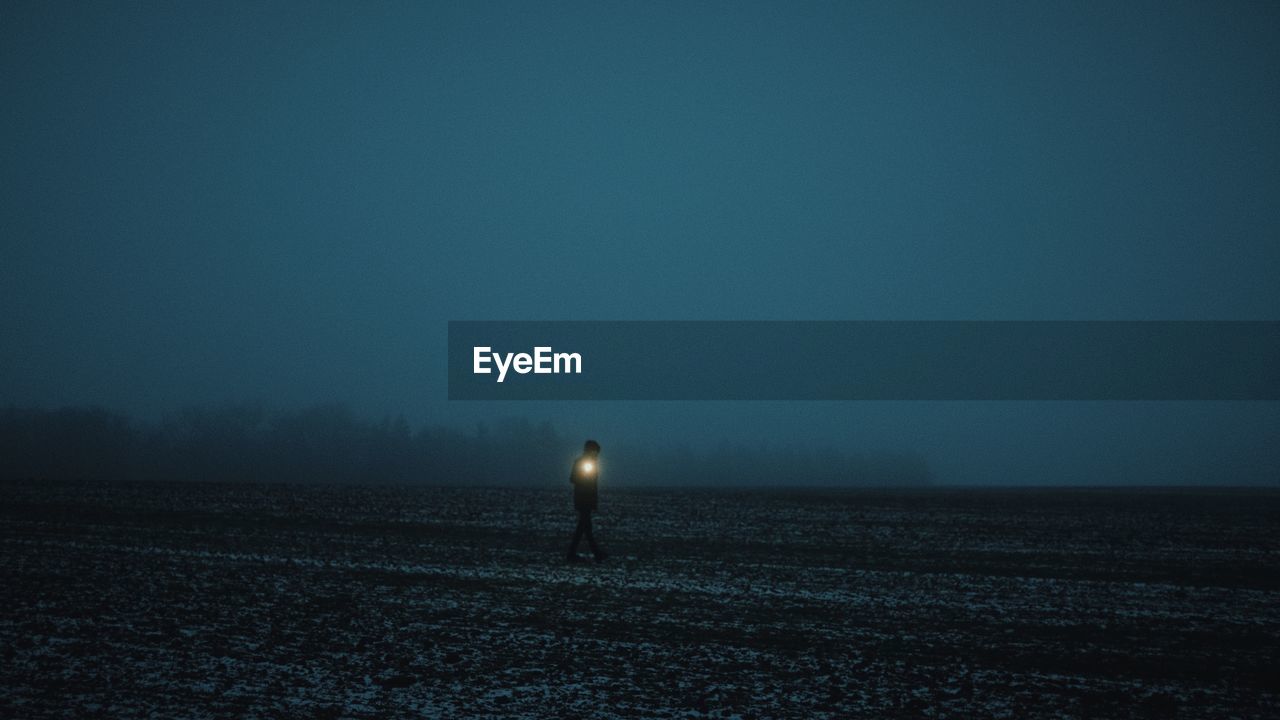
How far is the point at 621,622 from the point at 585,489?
22.2ft

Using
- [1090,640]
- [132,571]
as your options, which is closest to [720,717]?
[1090,640]

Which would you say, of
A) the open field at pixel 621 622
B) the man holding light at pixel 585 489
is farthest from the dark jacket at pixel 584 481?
the open field at pixel 621 622

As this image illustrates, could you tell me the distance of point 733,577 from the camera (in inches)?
609

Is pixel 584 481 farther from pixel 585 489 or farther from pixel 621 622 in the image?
pixel 621 622

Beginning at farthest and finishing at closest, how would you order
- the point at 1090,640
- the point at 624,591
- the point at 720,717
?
the point at 624,591 < the point at 1090,640 < the point at 720,717

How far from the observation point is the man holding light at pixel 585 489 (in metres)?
17.3

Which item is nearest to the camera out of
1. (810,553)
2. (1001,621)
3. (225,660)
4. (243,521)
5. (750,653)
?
(225,660)

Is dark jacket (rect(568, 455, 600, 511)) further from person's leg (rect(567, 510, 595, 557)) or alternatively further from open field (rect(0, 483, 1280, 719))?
open field (rect(0, 483, 1280, 719))

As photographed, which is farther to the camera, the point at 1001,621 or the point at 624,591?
the point at 624,591

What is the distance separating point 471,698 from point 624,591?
6.08m

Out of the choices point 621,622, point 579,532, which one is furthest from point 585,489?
point 621,622

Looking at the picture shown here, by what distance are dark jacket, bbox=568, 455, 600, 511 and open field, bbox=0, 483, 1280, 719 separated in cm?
121

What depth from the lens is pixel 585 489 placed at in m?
17.9

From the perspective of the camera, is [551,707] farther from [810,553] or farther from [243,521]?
[243,521]
